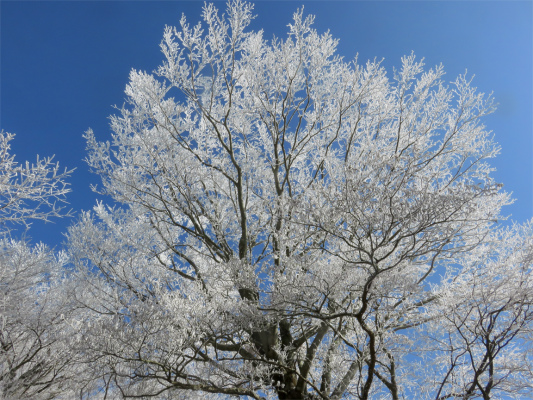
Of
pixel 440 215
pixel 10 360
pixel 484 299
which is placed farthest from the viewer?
pixel 10 360

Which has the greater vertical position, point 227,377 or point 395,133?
point 395,133

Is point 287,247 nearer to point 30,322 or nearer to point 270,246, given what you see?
point 270,246

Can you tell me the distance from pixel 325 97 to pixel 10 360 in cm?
768

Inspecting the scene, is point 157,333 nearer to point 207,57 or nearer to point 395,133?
point 207,57

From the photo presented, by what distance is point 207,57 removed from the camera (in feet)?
23.7

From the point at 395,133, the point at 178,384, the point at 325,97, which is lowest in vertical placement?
the point at 178,384

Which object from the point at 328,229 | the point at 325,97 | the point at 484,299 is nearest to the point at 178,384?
the point at 328,229

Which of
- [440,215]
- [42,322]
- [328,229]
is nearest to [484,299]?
[440,215]

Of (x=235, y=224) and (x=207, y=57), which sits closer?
(x=207, y=57)

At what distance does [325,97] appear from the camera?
820 cm

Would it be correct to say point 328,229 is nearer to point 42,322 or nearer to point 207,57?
point 207,57

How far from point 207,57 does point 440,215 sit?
5.25 meters

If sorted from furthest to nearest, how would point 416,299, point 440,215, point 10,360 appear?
point 10,360 → point 416,299 → point 440,215

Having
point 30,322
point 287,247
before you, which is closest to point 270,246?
point 287,247
